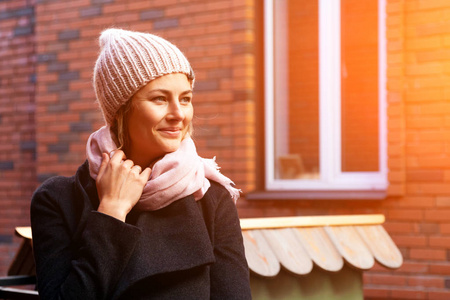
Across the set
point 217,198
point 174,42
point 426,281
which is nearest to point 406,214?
point 426,281

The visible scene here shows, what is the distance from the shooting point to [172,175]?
6.12ft

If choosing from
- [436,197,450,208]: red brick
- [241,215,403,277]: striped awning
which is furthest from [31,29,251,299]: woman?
[436,197,450,208]: red brick

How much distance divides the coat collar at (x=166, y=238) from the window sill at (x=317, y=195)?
10.6 feet

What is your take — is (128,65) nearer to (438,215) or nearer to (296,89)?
(438,215)

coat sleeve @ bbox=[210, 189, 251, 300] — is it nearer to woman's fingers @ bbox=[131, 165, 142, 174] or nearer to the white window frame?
woman's fingers @ bbox=[131, 165, 142, 174]

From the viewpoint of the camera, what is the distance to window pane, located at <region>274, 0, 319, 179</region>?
18.2 ft

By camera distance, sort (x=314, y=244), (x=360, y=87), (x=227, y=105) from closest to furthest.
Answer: (x=314, y=244)
(x=360, y=87)
(x=227, y=105)

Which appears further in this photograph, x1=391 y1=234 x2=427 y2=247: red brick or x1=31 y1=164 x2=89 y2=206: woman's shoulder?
x1=391 y1=234 x2=427 y2=247: red brick

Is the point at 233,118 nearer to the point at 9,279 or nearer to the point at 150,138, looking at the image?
the point at 9,279

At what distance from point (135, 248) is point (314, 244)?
1344mm

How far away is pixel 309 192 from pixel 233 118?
775 millimetres

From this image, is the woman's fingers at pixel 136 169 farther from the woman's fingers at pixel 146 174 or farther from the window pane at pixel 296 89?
the window pane at pixel 296 89

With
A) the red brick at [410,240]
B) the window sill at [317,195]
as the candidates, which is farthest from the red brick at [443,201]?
the window sill at [317,195]

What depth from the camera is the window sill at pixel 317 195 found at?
503 centimetres
